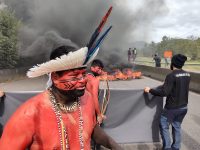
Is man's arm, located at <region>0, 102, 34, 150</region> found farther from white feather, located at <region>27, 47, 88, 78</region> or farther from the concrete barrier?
the concrete barrier

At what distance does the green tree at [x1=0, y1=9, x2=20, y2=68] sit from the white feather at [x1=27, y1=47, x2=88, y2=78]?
2486cm

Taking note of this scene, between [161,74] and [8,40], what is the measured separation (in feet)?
36.6

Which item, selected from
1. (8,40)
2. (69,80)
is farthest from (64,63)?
(8,40)

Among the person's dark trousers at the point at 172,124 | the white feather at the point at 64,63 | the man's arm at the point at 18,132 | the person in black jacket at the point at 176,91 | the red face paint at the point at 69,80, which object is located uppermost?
the white feather at the point at 64,63

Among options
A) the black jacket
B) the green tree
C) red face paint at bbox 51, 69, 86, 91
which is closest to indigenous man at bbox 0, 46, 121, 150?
red face paint at bbox 51, 69, 86, 91

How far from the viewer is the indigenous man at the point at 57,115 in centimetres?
207

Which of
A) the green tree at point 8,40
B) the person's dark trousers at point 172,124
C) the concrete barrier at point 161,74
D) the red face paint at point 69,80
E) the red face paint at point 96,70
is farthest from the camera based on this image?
the green tree at point 8,40

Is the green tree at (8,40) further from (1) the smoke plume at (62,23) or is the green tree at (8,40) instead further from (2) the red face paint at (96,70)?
(2) the red face paint at (96,70)

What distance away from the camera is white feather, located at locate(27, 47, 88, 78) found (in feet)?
6.85

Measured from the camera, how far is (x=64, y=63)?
2105 millimetres

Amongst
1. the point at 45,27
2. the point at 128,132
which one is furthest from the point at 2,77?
the point at 128,132

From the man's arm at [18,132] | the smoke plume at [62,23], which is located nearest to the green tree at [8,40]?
the smoke plume at [62,23]

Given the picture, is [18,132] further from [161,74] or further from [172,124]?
[161,74]

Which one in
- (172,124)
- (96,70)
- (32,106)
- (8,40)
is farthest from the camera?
(8,40)
